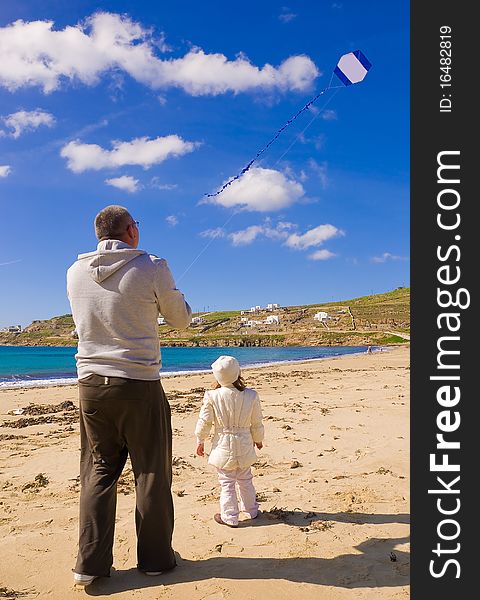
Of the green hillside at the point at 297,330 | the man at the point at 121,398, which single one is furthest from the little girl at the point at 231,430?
the green hillside at the point at 297,330

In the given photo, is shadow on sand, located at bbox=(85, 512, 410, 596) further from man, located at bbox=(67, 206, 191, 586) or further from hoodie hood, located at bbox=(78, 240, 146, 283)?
hoodie hood, located at bbox=(78, 240, 146, 283)

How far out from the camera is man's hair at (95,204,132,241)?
354 centimetres

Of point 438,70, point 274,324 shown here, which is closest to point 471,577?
point 438,70

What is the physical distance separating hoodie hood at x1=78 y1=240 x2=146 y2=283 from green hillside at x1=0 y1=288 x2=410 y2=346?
2392 inches

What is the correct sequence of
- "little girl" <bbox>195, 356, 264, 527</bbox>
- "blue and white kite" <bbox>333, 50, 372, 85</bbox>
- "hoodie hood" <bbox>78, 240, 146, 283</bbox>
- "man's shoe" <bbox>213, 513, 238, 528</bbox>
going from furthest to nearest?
"blue and white kite" <bbox>333, 50, 372, 85</bbox> < "little girl" <bbox>195, 356, 264, 527</bbox> < "man's shoe" <bbox>213, 513, 238, 528</bbox> < "hoodie hood" <bbox>78, 240, 146, 283</bbox>

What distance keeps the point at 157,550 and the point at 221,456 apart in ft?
3.62

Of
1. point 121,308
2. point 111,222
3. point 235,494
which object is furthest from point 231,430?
point 111,222

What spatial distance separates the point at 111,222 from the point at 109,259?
0.29 metres

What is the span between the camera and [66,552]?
12.5 ft

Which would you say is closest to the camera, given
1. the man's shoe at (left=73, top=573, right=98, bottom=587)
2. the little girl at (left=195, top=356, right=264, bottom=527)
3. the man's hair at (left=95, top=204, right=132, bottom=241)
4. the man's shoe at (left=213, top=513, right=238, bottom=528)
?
the man's shoe at (left=73, top=573, right=98, bottom=587)

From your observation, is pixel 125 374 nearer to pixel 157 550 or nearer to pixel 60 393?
pixel 157 550

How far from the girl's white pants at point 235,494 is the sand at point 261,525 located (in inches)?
4.7

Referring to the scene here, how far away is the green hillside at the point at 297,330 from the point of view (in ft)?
271

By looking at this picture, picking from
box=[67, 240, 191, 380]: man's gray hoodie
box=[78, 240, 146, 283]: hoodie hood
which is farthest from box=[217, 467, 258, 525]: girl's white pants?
box=[78, 240, 146, 283]: hoodie hood
